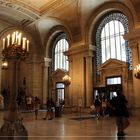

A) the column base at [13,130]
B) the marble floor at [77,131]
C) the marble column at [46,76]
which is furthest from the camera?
the marble column at [46,76]

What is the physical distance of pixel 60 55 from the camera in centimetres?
2097

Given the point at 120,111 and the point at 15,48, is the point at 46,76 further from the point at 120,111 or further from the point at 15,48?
the point at 15,48

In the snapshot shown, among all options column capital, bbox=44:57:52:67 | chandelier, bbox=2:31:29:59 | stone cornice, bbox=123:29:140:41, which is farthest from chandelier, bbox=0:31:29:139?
column capital, bbox=44:57:52:67

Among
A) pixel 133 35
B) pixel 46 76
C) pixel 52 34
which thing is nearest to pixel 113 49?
pixel 133 35

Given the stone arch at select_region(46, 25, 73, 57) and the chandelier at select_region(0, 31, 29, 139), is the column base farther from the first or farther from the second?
the stone arch at select_region(46, 25, 73, 57)

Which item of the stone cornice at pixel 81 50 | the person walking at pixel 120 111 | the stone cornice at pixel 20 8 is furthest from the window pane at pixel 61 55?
the person walking at pixel 120 111

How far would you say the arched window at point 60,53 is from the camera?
20.3 meters

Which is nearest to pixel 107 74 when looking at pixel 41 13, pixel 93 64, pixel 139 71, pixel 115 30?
Result: pixel 93 64

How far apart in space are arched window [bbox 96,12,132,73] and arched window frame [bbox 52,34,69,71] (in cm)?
390

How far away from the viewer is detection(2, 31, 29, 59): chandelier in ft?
18.4

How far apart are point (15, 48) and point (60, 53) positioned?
15.4 meters

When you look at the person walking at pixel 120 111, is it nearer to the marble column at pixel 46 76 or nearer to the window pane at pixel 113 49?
the window pane at pixel 113 49

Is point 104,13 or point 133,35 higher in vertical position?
point 104,13

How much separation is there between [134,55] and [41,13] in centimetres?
827
